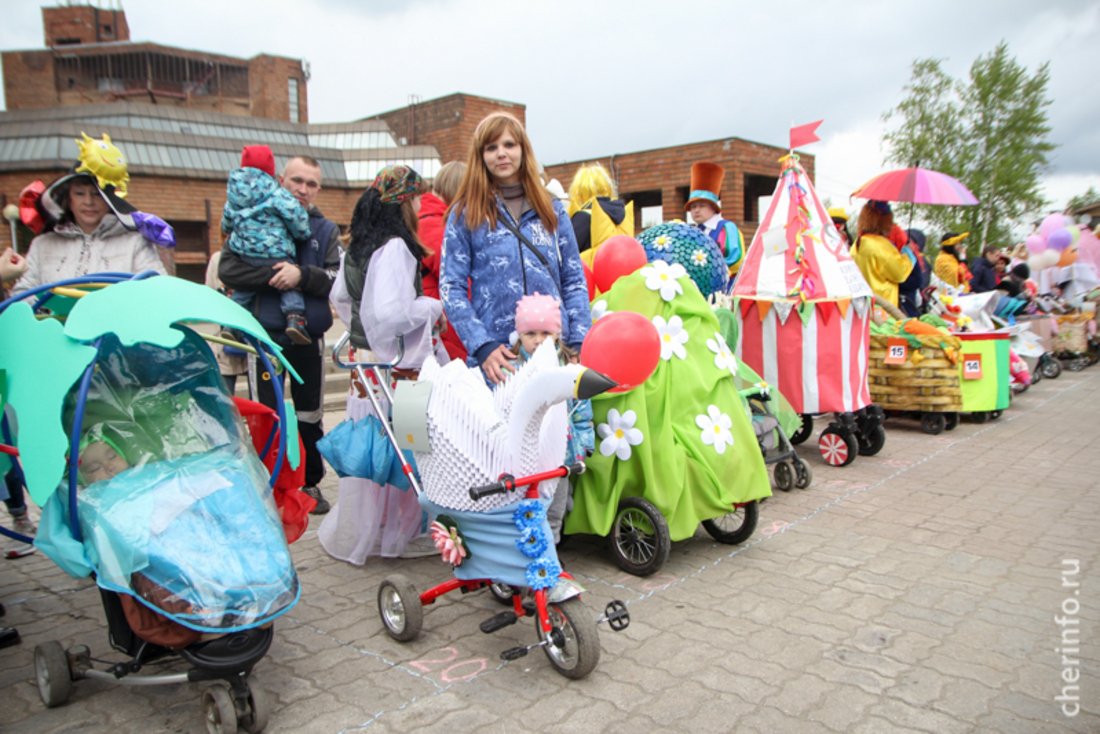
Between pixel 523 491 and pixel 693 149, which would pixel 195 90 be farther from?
pixel 523 491

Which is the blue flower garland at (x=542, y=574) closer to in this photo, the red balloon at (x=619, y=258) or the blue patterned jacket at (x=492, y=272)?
the blue patterned jacket at (x=492, y=272)

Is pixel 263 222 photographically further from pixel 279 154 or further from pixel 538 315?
pixel 279 154

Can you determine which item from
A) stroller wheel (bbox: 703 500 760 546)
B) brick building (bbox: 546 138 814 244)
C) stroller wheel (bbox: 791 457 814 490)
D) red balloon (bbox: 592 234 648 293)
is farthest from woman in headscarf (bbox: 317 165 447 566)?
brick building (bbox: 546 138 814 244)

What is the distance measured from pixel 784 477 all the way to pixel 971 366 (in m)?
3.50

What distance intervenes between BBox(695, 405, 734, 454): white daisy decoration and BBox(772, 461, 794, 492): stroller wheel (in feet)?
5.02

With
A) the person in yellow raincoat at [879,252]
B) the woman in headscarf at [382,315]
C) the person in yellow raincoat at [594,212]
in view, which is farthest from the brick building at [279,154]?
the person in yellow raincoat at [879,252]

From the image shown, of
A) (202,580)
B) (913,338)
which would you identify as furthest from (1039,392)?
(202,580)

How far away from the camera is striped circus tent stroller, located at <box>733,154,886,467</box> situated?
5621 millimetres

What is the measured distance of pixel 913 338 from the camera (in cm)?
709

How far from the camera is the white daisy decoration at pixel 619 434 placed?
3697mm

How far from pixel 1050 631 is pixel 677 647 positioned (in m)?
1.56

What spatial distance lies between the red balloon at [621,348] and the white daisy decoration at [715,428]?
973mm

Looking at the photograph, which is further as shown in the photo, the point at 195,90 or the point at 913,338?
the point at 195,90

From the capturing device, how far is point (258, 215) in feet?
13.7
